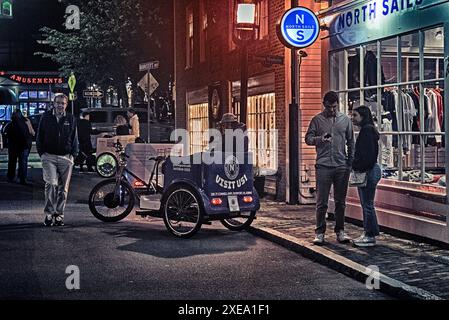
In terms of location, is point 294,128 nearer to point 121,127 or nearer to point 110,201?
point 110,201

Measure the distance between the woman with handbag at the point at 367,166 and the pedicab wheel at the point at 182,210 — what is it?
2.23 meters

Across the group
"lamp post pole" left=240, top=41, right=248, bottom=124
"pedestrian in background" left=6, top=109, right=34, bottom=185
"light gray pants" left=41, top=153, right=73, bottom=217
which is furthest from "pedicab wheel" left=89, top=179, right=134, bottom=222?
"pedestrian in background" left=6, top=109, right=34, bottom=185

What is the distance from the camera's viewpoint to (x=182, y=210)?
9.99m

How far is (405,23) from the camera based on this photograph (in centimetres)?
974

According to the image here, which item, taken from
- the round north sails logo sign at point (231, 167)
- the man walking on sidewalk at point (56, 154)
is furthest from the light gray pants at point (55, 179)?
the round north sails logo sign at point (231, 167)

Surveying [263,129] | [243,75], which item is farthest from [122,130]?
[243,75]

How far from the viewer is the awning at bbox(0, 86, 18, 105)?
52219 mm

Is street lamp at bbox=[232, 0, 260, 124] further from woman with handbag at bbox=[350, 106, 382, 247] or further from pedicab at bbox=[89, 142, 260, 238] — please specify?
woman with handbag at bbox=[350, 106, 382, 247]

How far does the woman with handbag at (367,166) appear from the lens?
29.3 feet

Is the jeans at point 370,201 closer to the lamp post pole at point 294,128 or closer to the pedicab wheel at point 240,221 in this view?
the pedicab wheel at point 240,221

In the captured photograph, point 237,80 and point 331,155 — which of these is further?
point 237,80

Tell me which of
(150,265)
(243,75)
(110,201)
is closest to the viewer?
(150,265)

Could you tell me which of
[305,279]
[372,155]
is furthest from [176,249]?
[372,155]

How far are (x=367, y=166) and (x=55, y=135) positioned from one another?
488 centimetres
